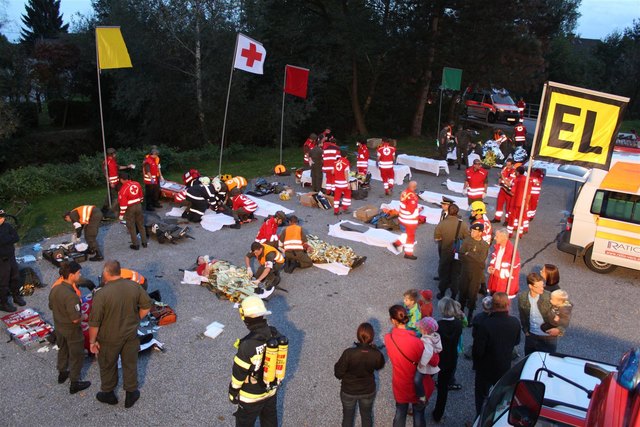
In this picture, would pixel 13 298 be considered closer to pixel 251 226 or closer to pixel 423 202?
pixel 251 226

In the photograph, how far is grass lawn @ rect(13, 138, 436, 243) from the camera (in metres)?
12.6

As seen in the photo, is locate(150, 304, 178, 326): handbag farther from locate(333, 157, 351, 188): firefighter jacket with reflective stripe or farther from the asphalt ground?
locate(333, 157, 351, 188): firefighter jacket with reflective stripe

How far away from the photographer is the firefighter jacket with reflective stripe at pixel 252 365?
442 cm

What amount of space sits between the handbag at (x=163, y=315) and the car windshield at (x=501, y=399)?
5081 millimetres

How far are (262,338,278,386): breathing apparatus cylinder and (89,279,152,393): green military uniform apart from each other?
6.09ft

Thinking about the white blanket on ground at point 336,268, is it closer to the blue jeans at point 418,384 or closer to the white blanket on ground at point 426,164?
the blue jeans at point 418,384

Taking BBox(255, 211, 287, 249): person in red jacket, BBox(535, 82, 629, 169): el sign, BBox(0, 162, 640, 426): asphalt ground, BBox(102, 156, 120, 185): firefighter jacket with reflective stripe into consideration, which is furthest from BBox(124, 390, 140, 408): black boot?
BBox(102, 156, 120, 185): firefighter jacket with reflective stripe

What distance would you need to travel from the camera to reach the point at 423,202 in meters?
15.5

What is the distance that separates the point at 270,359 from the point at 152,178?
10196mm

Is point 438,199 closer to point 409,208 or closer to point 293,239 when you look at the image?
point 409,208

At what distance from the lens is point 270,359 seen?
4465 mm

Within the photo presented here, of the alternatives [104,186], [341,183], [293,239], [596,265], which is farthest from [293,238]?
[104,186]

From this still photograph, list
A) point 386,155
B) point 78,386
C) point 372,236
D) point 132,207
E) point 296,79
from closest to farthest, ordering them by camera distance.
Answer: point 78,386 < point 132,207 < point 372,236 < point 386,155 < point 296,79

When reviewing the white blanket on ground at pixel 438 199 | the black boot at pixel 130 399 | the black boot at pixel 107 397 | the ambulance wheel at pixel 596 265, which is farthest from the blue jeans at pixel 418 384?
the white blanket on ground at pixel 438 199
